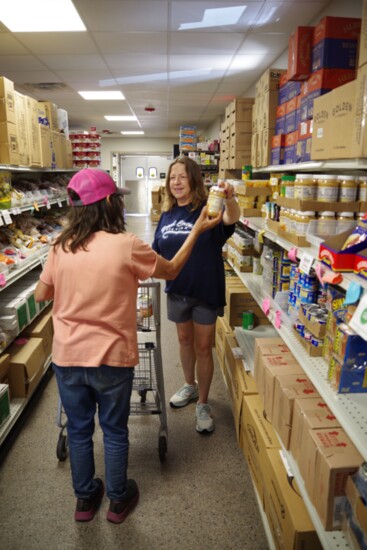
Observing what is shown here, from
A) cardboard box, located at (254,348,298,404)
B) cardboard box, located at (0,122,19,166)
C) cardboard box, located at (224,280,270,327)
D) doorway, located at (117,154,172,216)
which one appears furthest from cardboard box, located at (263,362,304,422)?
doorway, located at (117,154,172,216)

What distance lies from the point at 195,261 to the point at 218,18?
238 centimetres

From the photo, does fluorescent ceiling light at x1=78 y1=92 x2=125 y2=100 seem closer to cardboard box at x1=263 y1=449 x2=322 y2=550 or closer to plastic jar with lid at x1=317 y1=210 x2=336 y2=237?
plastic jar with lid at x1=317 y1=210 x2=336 y2=237

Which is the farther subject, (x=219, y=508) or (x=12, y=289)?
(x=12, y=289)

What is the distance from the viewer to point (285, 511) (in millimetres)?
1623

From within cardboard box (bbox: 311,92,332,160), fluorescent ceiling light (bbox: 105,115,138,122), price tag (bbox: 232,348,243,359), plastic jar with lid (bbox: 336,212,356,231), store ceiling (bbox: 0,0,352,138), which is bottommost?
price tag (bbox: 232,348,243,359)

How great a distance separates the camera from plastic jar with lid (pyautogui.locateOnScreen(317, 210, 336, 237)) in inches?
68.7

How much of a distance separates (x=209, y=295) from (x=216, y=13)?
2497 mm

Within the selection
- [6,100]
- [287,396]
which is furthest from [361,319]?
[6,100]

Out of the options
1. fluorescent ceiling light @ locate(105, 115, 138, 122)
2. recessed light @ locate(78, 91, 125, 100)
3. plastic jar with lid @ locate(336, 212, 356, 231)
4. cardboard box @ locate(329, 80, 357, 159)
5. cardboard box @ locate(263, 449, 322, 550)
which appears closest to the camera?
cardboard box @ locate(263, 449, 322, 550)

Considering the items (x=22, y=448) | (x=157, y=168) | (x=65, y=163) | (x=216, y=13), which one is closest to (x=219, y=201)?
(x=22, y=448)

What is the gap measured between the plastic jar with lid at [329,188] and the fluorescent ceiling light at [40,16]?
2706 millimetres

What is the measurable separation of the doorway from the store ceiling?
829cm

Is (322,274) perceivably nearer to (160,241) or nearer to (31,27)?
(160,241)

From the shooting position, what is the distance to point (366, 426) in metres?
1.19
